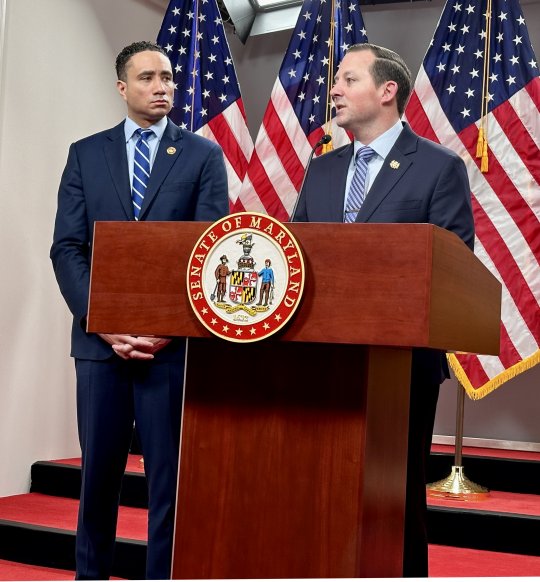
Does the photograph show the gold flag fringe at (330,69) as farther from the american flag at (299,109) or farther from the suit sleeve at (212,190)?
the suit sleeve at (212,190)

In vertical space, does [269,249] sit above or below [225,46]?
below

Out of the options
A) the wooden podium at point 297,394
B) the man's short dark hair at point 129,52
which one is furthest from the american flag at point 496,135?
the wooden podium at point 297,394

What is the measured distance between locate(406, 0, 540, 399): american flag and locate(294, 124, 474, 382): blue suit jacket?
7.36 ft

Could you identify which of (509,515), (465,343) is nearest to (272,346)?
(465,343)

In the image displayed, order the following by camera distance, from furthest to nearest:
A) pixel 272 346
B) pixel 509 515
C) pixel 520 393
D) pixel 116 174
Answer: pixel 520 393, pixel 509 515, pixel 116 174, pixel 272 346

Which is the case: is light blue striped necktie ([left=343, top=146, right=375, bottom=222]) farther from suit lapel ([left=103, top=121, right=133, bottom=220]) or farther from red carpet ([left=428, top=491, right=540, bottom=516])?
red carpet ([left=428, top=491, right=540, bottom=516])

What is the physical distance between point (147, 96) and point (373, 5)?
10.6 feet

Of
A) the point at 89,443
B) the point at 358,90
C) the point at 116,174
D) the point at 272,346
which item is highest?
the point at 358,90

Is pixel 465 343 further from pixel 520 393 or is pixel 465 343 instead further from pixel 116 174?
pixel 520 393

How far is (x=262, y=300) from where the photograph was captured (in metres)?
1.29

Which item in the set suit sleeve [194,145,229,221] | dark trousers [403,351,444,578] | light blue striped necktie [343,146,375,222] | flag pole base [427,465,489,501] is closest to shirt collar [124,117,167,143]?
suit sleeve [194,145,229,221]

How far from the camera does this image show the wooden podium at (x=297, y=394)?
4.14 feet

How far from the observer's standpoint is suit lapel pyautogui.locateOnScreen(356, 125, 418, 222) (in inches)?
73.0

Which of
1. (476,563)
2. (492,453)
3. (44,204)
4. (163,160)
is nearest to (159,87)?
(163,160)
